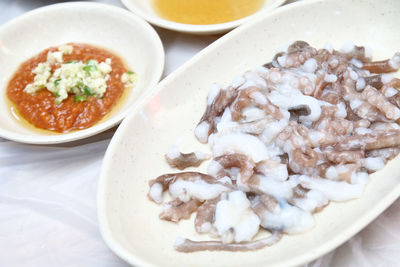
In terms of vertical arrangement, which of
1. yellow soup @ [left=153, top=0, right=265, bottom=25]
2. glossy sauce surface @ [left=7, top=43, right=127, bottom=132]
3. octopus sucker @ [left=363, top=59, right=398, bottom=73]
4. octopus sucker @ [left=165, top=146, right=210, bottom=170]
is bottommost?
glossy sauce surface @ [left=7, top=43, right=127, bottom=132]

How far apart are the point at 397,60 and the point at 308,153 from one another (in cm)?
55

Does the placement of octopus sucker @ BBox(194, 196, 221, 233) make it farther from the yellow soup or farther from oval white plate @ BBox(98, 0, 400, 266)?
the yellow soup

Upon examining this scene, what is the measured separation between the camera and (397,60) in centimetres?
140

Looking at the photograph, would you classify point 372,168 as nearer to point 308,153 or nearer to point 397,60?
point 308,153

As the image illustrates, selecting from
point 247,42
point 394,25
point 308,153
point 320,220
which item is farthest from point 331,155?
point 394,25

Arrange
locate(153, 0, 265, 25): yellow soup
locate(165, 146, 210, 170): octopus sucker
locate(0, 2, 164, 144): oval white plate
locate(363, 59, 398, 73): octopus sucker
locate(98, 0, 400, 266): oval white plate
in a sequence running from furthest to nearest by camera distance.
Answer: locate(153, 0, 265, 25): yellow soup < locate(0, 2, 164, 144): oval white plate < locate(363, 59, 398, 73): octopus sucker < locate(165, 146, 210, 170): octopus sucker < locate(98, 0, 400, 266): oval white plate

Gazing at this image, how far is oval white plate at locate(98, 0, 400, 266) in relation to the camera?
1.00m

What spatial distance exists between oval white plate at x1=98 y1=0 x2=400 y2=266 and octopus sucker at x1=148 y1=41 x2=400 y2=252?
0.03 metres

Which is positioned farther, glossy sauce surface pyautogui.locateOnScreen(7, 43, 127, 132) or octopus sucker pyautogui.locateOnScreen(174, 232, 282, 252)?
glossy sauce surface pyautogui.locateOnScreen(7, 43, 127, 132)

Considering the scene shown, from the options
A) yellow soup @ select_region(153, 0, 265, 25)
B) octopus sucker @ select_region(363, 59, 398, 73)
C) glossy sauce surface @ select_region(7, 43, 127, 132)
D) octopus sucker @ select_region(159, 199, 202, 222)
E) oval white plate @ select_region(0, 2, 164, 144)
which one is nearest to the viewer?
octopus sucker @ select_region(159, 199, 202, 222)

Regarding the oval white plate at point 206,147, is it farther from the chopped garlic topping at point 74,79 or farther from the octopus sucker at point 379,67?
the chopped garlic topping at point 74,79

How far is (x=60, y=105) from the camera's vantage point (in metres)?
1.56

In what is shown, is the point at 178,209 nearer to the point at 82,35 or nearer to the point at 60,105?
the point at 60,105

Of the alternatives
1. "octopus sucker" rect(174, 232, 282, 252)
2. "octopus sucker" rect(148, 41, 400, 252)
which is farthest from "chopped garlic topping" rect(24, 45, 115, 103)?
"octopus sucker" rect(174, 232, 282, 252)
